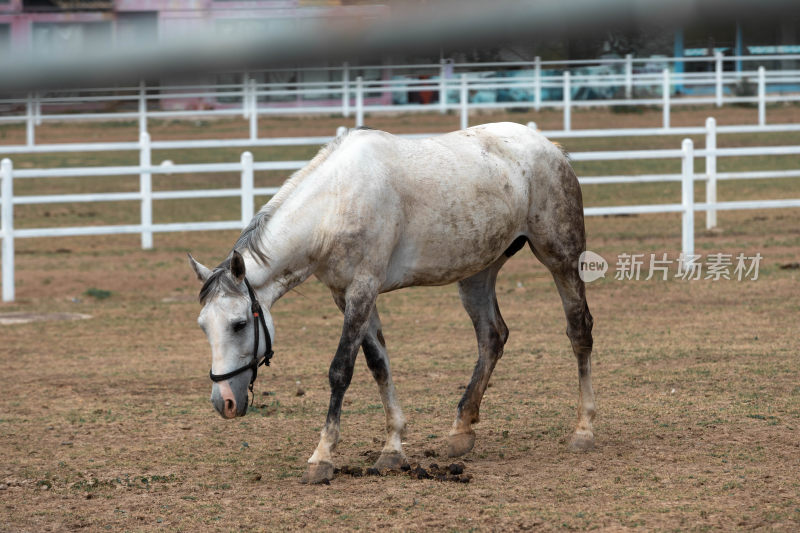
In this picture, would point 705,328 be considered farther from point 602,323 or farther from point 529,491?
point 529,491

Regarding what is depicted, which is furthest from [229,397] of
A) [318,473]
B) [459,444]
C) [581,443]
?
[581,443]

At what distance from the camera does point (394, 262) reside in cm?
555

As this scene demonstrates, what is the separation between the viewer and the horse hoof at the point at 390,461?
5406 millimetres

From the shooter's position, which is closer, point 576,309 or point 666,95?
point 576,309

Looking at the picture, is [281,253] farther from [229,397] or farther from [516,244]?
[516,244]

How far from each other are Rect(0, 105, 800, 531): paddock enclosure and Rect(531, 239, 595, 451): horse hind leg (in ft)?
0.84

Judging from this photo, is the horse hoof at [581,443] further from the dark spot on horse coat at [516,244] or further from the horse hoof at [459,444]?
the dark spot on horse coat at [516,244]

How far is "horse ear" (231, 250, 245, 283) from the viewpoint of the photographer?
496 cm

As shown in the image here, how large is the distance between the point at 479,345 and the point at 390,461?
1048 mm

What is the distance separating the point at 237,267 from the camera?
5.01m

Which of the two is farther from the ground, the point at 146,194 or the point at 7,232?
the point at 146,194

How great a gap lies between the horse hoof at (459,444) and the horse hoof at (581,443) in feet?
1.92

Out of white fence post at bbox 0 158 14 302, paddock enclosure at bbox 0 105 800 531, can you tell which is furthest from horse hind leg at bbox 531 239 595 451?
white fence post at bbox 0 158 14 302

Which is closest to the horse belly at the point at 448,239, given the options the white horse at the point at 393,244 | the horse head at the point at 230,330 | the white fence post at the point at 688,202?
the white horse at the point at 393,244
